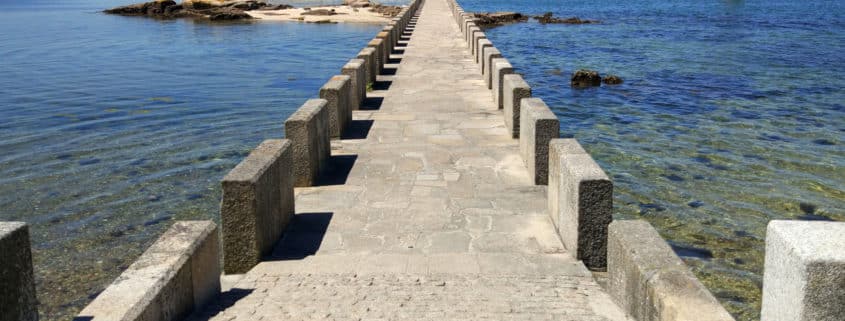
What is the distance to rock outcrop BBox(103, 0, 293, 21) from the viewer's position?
2165 inches

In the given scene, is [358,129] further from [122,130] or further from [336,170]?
[122,130]

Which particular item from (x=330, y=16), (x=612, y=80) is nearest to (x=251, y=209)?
(x=612, y=80)

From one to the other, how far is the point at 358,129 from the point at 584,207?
6.29 meters

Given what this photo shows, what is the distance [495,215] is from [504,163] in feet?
6.86

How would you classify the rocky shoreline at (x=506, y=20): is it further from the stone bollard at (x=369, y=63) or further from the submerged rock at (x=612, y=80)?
the stone bollard at (x=369, y=63)

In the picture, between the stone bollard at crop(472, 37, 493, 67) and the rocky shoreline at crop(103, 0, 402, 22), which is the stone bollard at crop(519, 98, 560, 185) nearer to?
the stone bollard at crop(472, 37, 493, 67)

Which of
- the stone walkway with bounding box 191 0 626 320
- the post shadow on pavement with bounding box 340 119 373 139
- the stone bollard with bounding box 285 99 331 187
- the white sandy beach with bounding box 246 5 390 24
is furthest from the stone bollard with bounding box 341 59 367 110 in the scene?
the white sandy beach with bounding box 246 5 390 24

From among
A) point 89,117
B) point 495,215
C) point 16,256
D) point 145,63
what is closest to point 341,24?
point 145,63

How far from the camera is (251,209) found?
6578mm

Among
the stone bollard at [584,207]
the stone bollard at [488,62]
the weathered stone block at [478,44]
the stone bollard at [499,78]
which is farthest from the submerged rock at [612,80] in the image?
the stone bollard at [584,207]

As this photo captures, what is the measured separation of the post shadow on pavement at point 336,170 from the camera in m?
9.52

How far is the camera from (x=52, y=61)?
104 ft

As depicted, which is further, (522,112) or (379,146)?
(379,146)

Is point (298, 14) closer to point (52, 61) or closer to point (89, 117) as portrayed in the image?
point (52, 61)
